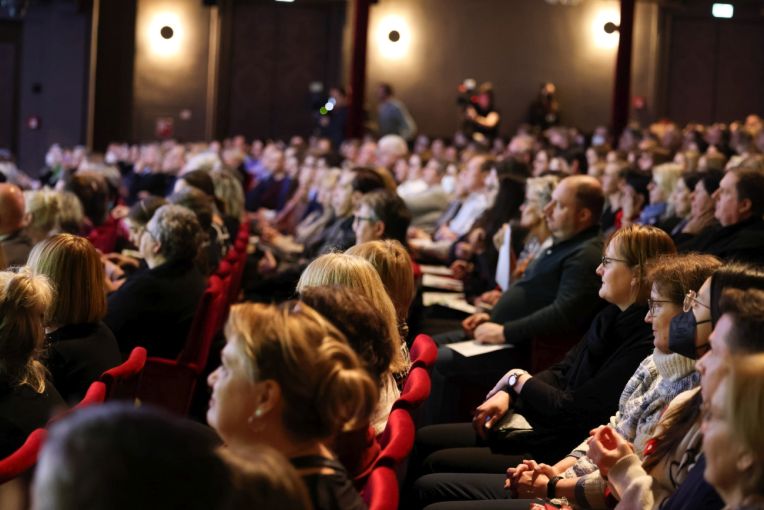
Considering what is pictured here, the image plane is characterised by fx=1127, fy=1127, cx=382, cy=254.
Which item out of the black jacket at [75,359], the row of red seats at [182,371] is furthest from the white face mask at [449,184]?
the black jacket at [75,359]

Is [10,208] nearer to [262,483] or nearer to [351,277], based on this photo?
[351,277]

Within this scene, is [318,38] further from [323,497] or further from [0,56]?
[323,497]

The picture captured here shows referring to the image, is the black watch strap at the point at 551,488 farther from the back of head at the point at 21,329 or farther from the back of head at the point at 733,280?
the back of head at the point at 21,329

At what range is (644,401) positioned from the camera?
2834mm

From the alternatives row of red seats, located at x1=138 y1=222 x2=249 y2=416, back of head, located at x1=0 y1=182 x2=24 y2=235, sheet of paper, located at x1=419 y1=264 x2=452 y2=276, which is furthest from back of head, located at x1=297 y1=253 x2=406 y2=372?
sheet of paper, located at x1=419 y1=264 x2=452 y2=276

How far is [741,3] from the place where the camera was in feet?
59.2

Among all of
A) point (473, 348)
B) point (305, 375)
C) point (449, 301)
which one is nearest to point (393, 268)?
point (473, 348)

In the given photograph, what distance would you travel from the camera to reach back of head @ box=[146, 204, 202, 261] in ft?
15.6

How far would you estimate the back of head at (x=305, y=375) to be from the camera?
1.93 m

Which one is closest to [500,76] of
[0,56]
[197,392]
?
[0,56]

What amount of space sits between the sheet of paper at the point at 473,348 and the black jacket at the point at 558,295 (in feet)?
0.21

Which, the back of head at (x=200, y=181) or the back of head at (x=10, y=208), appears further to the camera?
the back of head at (x=200, y=181)

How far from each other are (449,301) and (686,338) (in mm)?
3169

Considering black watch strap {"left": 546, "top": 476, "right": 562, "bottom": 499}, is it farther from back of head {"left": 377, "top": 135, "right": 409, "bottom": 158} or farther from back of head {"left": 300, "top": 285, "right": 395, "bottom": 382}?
back of head {"left": 377, "top": 135, "right": 409, "bottom": 158}
